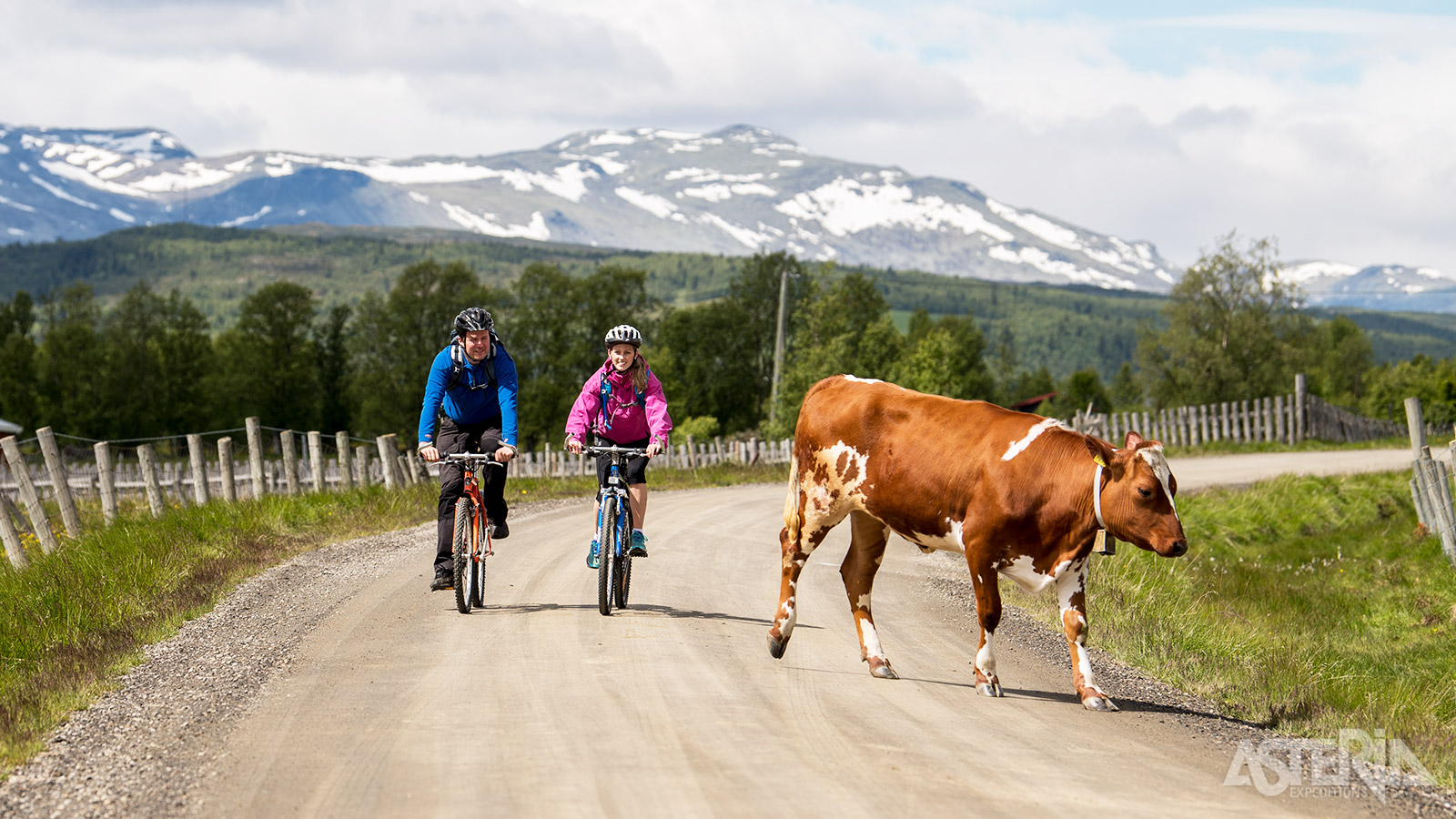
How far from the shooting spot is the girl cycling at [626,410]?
953cm

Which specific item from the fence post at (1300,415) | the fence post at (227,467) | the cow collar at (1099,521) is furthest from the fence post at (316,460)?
the fence post at (1300,415)

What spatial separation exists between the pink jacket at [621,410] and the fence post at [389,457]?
11592 millimetres

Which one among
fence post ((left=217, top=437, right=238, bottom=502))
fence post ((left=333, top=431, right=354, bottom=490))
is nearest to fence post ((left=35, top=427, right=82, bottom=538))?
fence post ((left=217, top=437, right=238, bottom=502))

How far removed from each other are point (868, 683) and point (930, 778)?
200 centimetres

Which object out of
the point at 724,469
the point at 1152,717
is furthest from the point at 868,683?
the point at 724,469

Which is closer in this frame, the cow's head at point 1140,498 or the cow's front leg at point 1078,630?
the cow's head at point 1140,498

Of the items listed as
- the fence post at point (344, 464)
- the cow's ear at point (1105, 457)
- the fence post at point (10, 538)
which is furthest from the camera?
the fence post at point (344, 464)

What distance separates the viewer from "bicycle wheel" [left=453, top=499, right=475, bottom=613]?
366 inches

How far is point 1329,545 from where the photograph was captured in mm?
20672

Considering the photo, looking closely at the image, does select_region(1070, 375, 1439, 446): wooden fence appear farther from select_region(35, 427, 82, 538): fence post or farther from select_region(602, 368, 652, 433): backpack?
select_region(602, 368, 652, 433): backpack

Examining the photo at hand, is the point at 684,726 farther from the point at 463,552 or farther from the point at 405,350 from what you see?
the point at 405,350

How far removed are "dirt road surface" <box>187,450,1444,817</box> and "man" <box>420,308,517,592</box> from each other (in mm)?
753

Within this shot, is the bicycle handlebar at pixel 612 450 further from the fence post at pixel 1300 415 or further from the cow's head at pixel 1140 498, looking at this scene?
the fence post at pixel 1300 415

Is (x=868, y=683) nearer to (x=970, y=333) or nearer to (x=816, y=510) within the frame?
(x=816, y=510)
